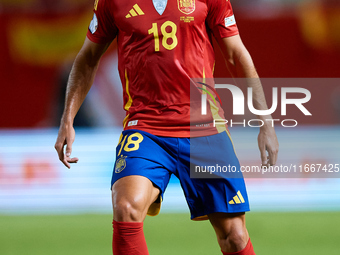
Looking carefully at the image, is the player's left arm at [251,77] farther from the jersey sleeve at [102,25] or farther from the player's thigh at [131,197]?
the player's thigh at [131,197]

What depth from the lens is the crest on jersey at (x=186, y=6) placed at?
7.48 feet

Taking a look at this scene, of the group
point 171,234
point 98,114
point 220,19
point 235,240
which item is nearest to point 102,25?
point 220,19

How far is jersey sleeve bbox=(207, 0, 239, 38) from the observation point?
236 centimetres

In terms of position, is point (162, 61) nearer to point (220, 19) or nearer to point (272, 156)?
point (220, 19)

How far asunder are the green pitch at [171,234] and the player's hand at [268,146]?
1.22m

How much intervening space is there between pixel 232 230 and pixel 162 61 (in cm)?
82

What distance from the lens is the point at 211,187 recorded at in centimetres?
228

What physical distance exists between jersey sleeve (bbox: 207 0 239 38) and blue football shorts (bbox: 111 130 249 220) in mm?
492

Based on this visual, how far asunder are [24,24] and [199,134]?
9.35 ft

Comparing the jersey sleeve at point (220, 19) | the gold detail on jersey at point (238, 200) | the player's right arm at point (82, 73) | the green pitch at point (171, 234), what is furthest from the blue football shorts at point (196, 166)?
the green pitch at point (171, 234)

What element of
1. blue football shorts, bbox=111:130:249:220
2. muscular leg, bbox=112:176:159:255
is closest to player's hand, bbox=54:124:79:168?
blue football shorts, bbox=111:130:249:220

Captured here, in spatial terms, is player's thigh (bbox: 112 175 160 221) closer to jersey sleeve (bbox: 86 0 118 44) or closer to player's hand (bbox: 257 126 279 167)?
player's hand (bbox: 257 126 279 167)

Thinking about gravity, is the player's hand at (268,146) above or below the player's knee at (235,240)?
above

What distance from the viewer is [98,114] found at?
4621 mm
